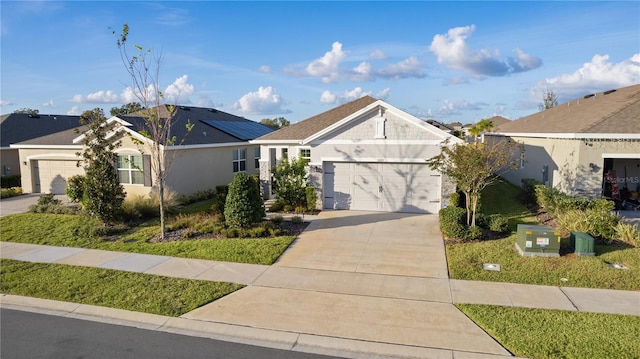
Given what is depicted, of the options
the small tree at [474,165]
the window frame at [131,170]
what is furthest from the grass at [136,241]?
the small tree at [474,165]

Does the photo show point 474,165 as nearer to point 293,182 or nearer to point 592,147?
point 592,147

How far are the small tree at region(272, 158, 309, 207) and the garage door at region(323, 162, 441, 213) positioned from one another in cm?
100

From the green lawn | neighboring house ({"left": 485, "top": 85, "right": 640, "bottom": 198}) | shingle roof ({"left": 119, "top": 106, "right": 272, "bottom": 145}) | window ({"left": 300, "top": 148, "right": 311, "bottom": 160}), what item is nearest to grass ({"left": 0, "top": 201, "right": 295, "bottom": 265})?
the green lawn

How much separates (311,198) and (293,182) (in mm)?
1164

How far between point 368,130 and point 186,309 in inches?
446

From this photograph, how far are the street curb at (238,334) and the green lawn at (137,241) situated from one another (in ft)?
11.7

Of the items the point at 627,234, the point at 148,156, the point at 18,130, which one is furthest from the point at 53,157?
the point at 627,234

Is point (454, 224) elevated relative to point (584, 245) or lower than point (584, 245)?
elevated

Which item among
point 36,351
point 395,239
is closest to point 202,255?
point 36,351

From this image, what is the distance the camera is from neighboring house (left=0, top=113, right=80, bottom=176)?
2661cm

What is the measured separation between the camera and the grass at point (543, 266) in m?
9.70

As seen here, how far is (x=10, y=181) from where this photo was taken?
82.5 ft

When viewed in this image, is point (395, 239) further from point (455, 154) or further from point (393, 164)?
point (393, 164)

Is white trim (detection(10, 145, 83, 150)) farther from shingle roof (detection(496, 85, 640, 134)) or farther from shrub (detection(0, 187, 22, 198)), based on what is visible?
shingle roof (detection(496, 85, 640, 134))
